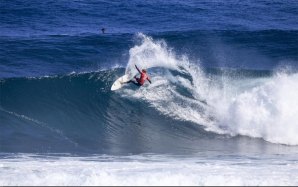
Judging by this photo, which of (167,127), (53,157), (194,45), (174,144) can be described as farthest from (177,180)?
(194,45)

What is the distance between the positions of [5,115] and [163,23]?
13677 mm

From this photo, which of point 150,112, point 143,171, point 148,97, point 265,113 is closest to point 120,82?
point 148,97

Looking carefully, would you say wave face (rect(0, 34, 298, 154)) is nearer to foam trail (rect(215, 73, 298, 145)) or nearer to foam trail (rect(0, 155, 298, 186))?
foam trail (rect(215, 73, 298, 145))

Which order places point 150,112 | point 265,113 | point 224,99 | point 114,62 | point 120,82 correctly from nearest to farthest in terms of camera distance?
1. point 265,113
2. point 150,112
3. point 224,99
4. point 120,82
5. point 114,62

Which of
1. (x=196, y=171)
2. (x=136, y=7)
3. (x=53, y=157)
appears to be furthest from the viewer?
(x=136, y=7)

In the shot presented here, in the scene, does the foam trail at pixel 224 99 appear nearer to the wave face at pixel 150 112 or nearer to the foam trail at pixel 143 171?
the wave face at pixel 150 112

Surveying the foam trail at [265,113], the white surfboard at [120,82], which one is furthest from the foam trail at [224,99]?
the white surfboard at [120,82]

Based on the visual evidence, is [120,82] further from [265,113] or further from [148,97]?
[265,113]

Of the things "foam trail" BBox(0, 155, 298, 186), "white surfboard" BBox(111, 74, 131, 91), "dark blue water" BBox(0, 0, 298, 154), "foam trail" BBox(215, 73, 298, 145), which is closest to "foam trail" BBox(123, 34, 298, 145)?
"foam trail" BBox(215, 73, 298, 145)

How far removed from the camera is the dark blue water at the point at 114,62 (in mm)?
16625

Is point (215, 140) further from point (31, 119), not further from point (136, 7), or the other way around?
point (136, 7)

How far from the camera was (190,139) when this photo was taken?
17.0 metres

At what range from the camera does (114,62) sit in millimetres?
23531

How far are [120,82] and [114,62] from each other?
421 centimetres
